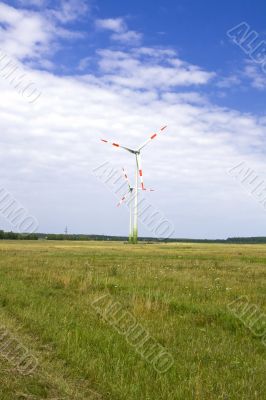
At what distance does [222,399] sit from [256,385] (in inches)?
34.5

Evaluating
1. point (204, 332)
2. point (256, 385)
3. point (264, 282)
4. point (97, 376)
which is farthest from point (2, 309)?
point (264, 282)

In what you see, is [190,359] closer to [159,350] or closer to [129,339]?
[159,350]

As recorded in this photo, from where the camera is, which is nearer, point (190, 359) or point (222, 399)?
point (222, 399)

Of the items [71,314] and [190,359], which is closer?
[190,359]

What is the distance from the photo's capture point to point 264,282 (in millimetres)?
20391

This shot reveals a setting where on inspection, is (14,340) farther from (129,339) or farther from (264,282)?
(264,282)

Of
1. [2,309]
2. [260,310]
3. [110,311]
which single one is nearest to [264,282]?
[260,310]

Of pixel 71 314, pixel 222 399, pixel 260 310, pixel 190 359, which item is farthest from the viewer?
pixel 260 310

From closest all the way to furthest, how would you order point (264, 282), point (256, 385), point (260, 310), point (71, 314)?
point (256, 385)
point (71, 314)
point (260, 310)
point (264, 282)

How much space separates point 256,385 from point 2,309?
748 centimetres

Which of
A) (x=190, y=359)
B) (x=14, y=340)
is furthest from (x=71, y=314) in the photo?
A: (x=190, y=359)

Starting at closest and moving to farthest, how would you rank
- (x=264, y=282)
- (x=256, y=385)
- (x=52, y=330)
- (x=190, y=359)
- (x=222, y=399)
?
1. (x=222, y=399)
2. (x=256, y=385)
3. (x=190, y=359)
4. (x=52, y=330)
5. (x=264, y=282)

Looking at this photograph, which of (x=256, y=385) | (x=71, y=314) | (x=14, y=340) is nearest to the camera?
(x=256, y=385)

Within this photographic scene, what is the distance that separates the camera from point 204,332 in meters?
11.0
